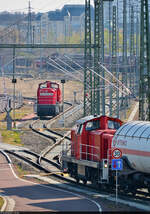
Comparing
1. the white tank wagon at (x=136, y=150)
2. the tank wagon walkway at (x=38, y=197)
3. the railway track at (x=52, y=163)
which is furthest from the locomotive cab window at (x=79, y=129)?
the white tank wagon at (x=136, y=150)

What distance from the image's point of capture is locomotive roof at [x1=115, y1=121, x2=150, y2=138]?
27.6 meters

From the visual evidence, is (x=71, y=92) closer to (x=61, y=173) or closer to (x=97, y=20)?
(x=97, y=20)

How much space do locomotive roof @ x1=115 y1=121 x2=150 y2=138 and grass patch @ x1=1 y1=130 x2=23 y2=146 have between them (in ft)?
85.8

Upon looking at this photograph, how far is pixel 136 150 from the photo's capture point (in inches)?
1107

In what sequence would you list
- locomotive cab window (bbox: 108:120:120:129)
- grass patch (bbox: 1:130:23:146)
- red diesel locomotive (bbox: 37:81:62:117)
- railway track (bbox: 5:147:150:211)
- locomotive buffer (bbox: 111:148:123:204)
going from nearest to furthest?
locomotive buffer (bbox: 111:148:123:204), railway track (bbox: 5:147:150:211), locomotive cab window (bbox: 108:120:120:129), grass patch (bbox: 1:130:23:146), red diesel locomotive (bbox: 37:81:62:117)

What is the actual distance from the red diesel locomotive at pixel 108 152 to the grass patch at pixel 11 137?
20052mm

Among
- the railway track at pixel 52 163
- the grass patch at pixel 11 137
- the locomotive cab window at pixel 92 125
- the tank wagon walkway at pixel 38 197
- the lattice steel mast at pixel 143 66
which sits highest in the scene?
the lattice steel mast at pixel 143 66

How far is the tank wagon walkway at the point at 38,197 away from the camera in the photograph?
25547mm

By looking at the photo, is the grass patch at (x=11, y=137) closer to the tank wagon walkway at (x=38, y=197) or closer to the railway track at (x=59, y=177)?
the railway track at (x=59, y=177)

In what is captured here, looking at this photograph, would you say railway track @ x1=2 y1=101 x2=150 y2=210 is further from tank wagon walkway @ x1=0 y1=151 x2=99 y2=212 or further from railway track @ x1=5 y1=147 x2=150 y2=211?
tank wagon walkway @ x1=0 y1=151 x2=99 y2=212

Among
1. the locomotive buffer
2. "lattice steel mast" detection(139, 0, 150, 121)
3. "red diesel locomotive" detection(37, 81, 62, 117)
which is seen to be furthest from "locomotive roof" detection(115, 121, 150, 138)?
"red diesel locomotive" detection(37, 81, 62, 117)

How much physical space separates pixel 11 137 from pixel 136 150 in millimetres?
33466

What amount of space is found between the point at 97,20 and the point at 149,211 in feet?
95.7

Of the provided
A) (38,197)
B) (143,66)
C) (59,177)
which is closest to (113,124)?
(143,66)
